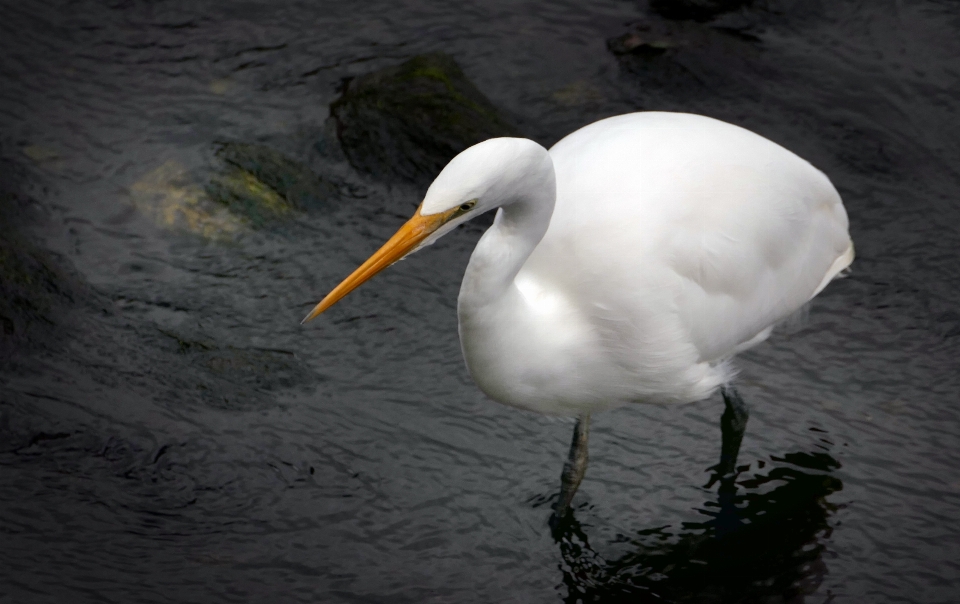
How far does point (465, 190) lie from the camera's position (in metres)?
2.41

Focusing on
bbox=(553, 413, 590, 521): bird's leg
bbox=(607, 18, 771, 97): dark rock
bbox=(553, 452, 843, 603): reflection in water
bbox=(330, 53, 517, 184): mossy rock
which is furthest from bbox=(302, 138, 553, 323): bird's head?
bbox=(607, 18, 771, 97): dark rock

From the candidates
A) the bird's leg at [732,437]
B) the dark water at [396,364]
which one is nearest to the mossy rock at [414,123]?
the dark water at [396,364]

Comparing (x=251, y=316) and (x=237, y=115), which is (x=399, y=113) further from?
(x=251, y=316)

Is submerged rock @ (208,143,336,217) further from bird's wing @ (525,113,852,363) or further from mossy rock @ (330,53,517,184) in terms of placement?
bird's wing @ (525,113,852,363)

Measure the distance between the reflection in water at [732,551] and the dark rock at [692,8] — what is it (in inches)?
115

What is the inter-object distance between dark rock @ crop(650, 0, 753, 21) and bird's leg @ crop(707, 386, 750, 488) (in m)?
2.74

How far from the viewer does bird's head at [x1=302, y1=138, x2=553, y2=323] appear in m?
2.41

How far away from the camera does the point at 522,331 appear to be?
2.90m

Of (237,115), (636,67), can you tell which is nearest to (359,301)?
(237,115)

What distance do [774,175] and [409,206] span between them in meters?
1.80

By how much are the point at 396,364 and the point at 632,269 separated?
1253mm

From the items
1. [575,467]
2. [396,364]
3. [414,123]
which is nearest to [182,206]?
[414,123]

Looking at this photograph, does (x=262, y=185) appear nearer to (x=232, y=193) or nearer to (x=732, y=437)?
(x=232, y=193)

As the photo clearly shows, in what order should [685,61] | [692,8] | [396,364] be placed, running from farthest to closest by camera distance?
[692,8], [685,61], [396,364]
